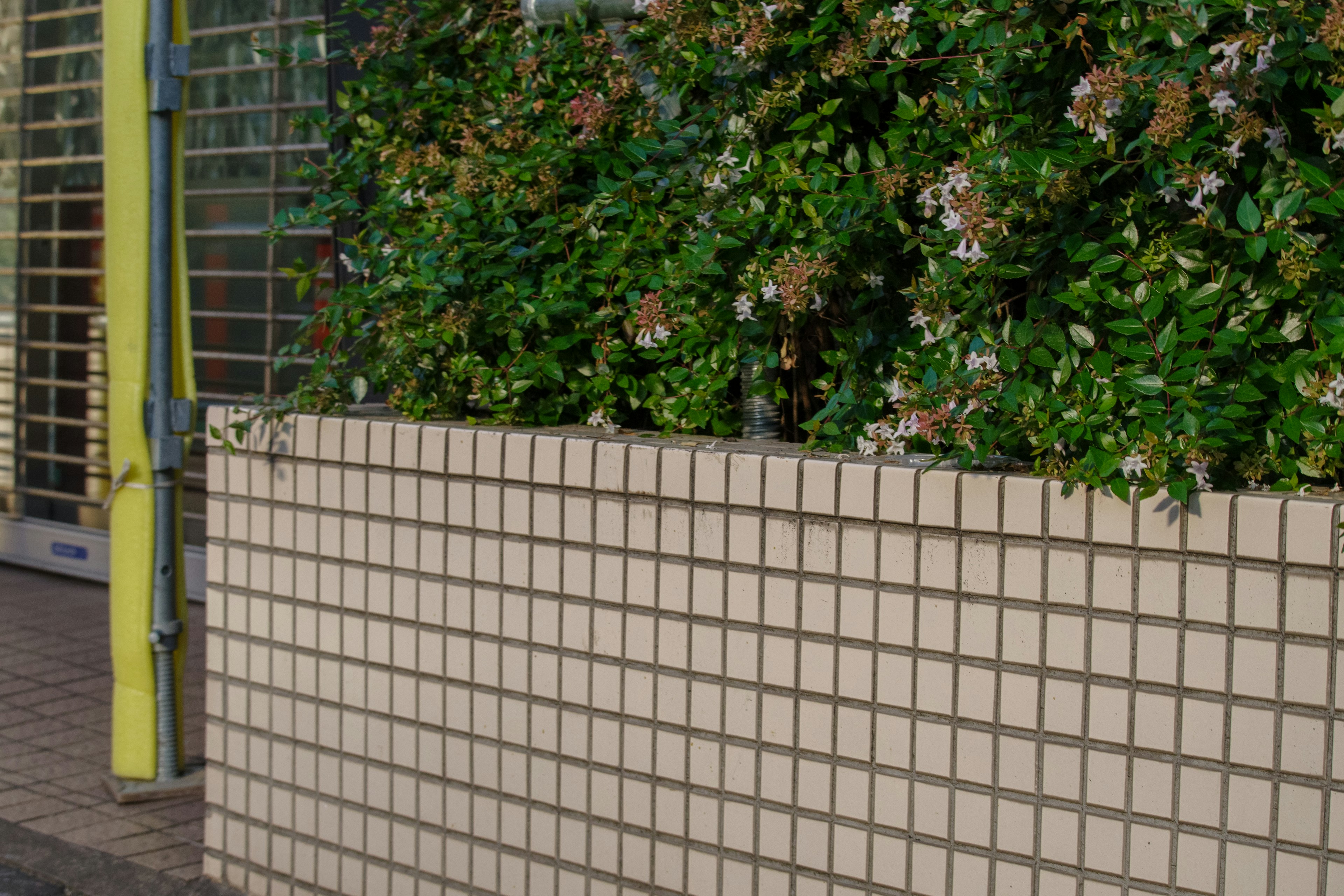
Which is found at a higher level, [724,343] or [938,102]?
[938,102]

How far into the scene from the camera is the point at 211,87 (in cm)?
735

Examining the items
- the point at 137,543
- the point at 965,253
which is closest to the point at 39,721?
the point at 137,543

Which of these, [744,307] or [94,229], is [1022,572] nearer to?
[744,307]

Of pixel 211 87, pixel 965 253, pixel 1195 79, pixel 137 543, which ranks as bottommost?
pixel 137 543

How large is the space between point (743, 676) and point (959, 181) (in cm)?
111

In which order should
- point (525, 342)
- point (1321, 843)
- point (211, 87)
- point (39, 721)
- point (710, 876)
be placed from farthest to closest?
point (211, 87)
point (39, 721)
point (525, 342)
point (710, 876)
point (1321, 843)

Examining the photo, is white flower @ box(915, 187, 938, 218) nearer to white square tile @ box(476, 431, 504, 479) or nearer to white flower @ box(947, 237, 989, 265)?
white flower @ box(947, 237, 989, 265)

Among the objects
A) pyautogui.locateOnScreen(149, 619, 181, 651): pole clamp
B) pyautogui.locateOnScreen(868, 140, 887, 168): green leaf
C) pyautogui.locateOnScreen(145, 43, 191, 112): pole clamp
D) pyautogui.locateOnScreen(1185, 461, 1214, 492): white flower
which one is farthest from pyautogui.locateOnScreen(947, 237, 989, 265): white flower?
pyautogui.locateOnScreen(149, 619, 181, 651): pole clamp

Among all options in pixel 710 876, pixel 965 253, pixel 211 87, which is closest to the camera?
pixel 965 253

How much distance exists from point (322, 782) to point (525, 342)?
1.32 metres

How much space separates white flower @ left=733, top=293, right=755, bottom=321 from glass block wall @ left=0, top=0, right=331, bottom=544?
14.4 feet

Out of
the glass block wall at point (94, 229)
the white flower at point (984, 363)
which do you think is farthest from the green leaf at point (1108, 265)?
the glass block wall at point (94, 229)

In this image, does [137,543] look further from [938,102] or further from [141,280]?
[938,102]

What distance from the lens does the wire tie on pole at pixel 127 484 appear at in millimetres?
4270
